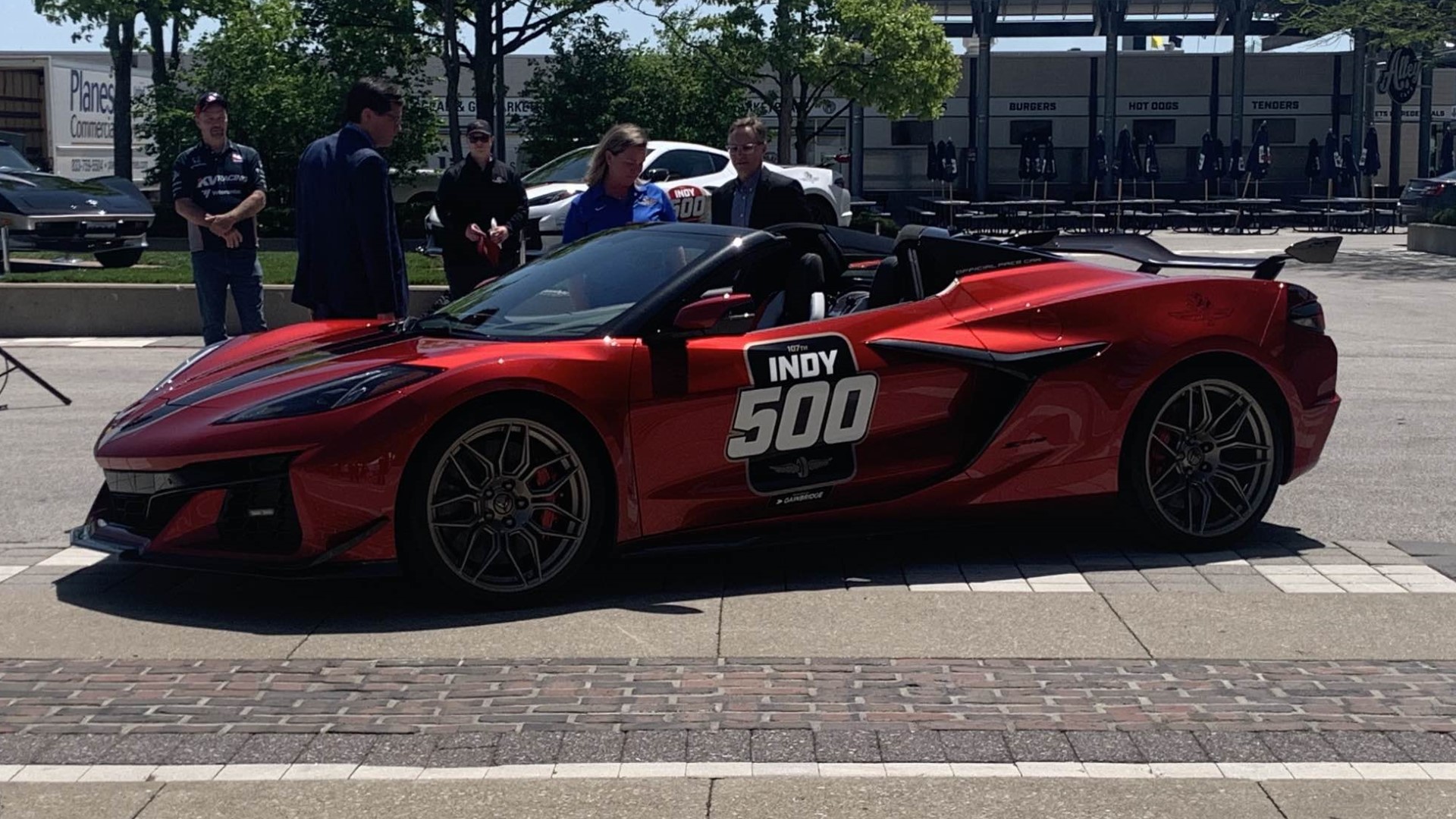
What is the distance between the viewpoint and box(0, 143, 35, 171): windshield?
67.7 ft

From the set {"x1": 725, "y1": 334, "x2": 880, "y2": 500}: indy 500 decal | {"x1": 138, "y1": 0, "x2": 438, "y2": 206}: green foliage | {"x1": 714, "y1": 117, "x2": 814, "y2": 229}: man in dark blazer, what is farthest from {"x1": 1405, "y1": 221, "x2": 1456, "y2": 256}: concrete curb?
{"x1": 725, "y1": 334, "x2": 880, "y2": 500}: indy 500 decal

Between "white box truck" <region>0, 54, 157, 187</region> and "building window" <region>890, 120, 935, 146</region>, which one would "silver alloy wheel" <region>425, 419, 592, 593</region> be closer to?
"white box truck" <region>0, 54, 157, 187</region>

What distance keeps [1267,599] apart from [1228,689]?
1045 millimetres

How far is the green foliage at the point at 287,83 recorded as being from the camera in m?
29.7

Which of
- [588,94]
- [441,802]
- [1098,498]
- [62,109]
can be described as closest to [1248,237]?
[588,94]

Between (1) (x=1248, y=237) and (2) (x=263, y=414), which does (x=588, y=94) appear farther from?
(2) (x=263, y=414)

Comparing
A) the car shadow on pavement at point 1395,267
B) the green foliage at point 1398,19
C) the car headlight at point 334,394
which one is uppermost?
the green foliage at point 1398,19

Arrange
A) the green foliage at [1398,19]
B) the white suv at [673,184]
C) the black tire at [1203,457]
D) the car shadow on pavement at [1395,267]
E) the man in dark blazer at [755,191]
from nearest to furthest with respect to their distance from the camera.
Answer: the black tire at [1203,457] < the man in dark blazer at [755,191] < the white suv at [673,184] < the car shadow on pavement at [1395,267] < the green foliage at [1398,19]

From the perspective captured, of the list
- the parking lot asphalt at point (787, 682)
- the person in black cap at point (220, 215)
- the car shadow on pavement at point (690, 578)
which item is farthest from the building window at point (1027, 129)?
the car shadow on pavement at point (690, 578)

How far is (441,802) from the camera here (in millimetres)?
3826

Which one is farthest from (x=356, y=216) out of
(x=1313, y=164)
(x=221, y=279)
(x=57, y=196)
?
(x=1313, y=164)

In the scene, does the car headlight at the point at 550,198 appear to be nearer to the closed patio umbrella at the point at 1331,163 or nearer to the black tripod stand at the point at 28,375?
the black tripod stand at the point at 28,375

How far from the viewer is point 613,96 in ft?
104

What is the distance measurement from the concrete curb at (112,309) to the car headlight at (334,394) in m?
9.31
